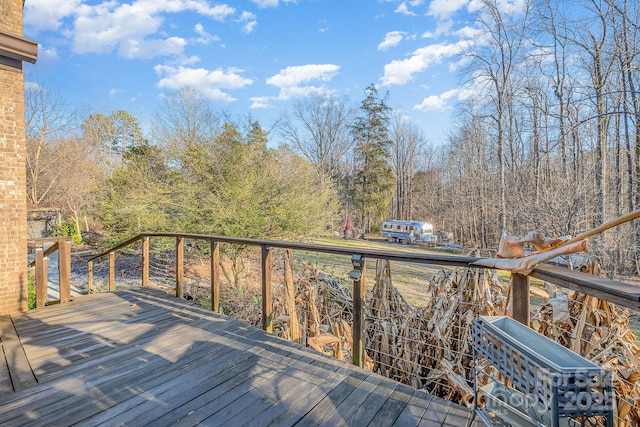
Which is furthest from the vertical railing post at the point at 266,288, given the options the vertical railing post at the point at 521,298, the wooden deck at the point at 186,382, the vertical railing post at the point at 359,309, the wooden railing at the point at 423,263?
the vertical railing post at the point at 521,298

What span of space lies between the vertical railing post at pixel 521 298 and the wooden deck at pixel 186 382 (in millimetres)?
668

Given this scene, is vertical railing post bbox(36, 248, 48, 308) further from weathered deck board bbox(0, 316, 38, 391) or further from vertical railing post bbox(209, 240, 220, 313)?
vertical railing post bbox(209, 240, 220, 313)

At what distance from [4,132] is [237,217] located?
4.52 metres

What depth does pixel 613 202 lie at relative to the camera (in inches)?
365

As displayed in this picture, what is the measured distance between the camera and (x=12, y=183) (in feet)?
12.8

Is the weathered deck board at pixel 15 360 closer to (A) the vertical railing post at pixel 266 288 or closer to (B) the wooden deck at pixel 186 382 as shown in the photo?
(B) the wooden deck at pixel 186 382

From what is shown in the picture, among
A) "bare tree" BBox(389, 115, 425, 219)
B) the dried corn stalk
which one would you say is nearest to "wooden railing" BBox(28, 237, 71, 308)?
the dried corn stalk

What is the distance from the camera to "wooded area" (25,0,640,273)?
8.17 metres

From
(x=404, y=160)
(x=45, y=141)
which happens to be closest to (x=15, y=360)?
Answer: (x=45, y=141)

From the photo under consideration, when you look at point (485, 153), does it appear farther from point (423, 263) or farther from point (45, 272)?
point (45, 272)

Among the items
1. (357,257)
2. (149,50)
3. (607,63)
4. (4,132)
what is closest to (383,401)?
(357,257)

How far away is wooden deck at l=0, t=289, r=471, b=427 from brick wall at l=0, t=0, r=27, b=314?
769 millimetres

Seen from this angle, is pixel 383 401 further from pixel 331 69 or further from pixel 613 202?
pixel 331 69

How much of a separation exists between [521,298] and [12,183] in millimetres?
5553
